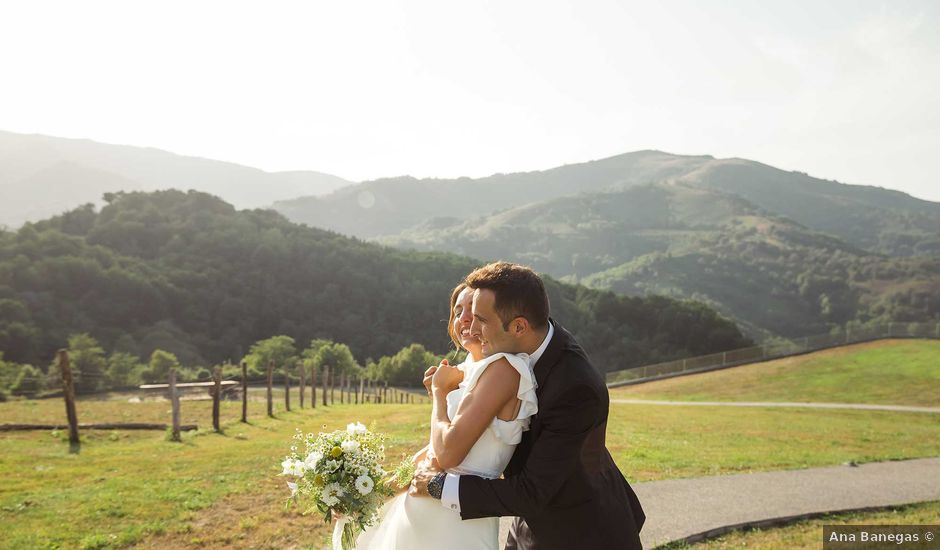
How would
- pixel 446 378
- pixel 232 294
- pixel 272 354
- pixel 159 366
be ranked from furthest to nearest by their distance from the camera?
1. pixel 232 294
2. pixel 272 354
3. pixel 159 366
4. pixel 446 378

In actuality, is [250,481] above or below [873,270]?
below

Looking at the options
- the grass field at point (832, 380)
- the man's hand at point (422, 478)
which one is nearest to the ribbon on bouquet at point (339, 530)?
the man's hand at point (422, 478)

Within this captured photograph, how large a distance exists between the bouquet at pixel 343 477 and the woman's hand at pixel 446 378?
1.96 ft

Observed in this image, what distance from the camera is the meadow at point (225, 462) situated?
817 cm

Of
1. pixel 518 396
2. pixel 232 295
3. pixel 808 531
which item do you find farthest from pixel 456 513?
pixel 232 295

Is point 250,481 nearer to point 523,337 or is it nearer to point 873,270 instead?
point 523,337

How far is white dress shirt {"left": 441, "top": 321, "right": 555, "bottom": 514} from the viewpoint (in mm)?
3268

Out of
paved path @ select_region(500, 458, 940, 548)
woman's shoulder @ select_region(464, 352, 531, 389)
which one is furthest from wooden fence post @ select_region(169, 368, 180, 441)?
woman's shoulder @ select_region(464, 352, 531, 389)

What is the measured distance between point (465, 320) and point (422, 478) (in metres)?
0.89

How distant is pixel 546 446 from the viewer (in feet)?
10.1

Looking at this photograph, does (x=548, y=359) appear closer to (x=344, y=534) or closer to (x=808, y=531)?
(x=344, y=534)

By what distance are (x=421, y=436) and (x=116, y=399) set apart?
1089 inches

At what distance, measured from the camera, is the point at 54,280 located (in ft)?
259

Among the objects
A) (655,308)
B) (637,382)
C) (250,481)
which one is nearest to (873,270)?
(655,308)
